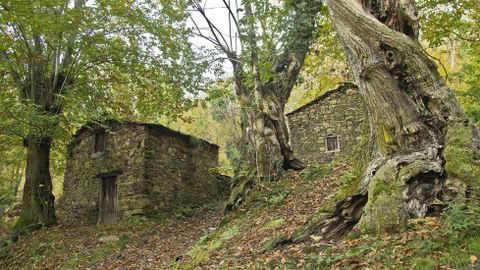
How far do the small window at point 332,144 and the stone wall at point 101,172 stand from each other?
28.5ft

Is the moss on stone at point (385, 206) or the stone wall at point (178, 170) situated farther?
the stone wall at point (178, 170)

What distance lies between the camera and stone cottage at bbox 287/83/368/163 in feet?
56.1

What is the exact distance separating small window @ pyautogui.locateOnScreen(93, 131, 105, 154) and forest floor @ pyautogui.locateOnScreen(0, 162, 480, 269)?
395 cm

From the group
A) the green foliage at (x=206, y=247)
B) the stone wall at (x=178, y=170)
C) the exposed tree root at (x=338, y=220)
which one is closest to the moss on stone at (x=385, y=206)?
the exposed tree root at (x=338, y=220)

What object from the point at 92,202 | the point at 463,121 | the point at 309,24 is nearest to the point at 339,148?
the point at 309,24

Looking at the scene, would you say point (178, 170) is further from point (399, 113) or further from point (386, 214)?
point (386, 214)

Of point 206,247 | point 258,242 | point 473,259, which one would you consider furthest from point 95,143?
point 473,259

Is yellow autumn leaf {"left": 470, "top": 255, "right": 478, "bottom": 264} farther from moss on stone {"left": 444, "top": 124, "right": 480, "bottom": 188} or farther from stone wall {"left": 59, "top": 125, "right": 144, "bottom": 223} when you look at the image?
stone wall {"left": 59, "top": 125, "right": 144, "bottom": 223}

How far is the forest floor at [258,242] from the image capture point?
145 inches

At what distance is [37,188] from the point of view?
1298 centimetres

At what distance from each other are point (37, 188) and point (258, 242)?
1012 centimetres

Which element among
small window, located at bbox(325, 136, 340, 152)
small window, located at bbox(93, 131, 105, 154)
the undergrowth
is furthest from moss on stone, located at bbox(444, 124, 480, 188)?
small window, located at bbox(93, 131, 105, 154)

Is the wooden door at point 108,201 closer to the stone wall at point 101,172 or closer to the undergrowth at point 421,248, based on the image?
the stone wall at point 101,172

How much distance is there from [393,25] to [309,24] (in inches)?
225
